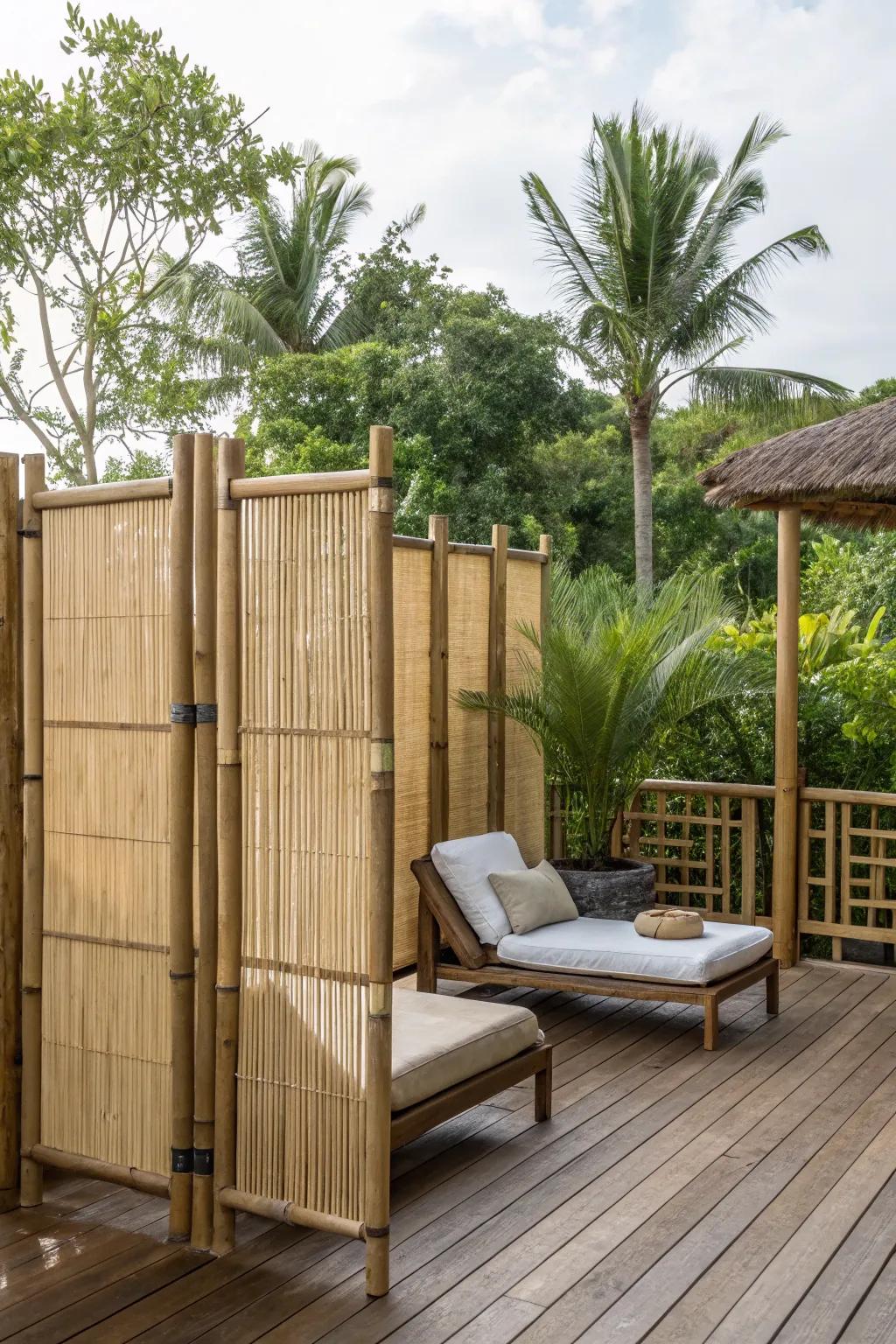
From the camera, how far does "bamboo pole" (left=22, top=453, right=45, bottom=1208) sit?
3531 millimetres

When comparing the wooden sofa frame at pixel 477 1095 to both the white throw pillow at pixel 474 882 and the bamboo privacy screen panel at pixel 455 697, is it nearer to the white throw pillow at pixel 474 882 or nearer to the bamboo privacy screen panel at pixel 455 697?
the white throw pillow at pixel 474 882

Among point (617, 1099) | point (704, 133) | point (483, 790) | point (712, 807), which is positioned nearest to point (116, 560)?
point (617, 1099)

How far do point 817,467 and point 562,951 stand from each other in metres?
2.58

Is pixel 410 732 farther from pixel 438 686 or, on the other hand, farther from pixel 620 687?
pixel 620 687

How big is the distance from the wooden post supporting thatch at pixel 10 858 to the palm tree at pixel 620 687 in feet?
9.97

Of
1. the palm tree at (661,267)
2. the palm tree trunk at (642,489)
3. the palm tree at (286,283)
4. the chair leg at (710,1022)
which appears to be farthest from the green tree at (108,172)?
the palm tree at (286,283)

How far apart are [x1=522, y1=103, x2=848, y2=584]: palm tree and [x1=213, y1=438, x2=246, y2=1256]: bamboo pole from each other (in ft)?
44.6

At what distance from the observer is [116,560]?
3.38 m

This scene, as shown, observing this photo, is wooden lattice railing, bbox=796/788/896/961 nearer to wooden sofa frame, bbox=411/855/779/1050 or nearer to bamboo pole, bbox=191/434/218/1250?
wooden sofa frame, bbox=411/855/779/1050

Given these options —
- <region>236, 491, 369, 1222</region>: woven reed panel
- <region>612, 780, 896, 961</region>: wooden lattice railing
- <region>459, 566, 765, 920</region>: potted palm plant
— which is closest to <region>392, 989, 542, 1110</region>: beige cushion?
<region>236, 491, 369, 1222</region>: woven reed panel

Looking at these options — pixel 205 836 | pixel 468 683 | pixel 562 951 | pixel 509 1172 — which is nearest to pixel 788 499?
pixel 468 683

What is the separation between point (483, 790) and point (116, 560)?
346 centimetres

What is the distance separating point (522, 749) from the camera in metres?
6.84

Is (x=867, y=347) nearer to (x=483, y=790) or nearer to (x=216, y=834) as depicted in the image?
(x=483, y=790)
